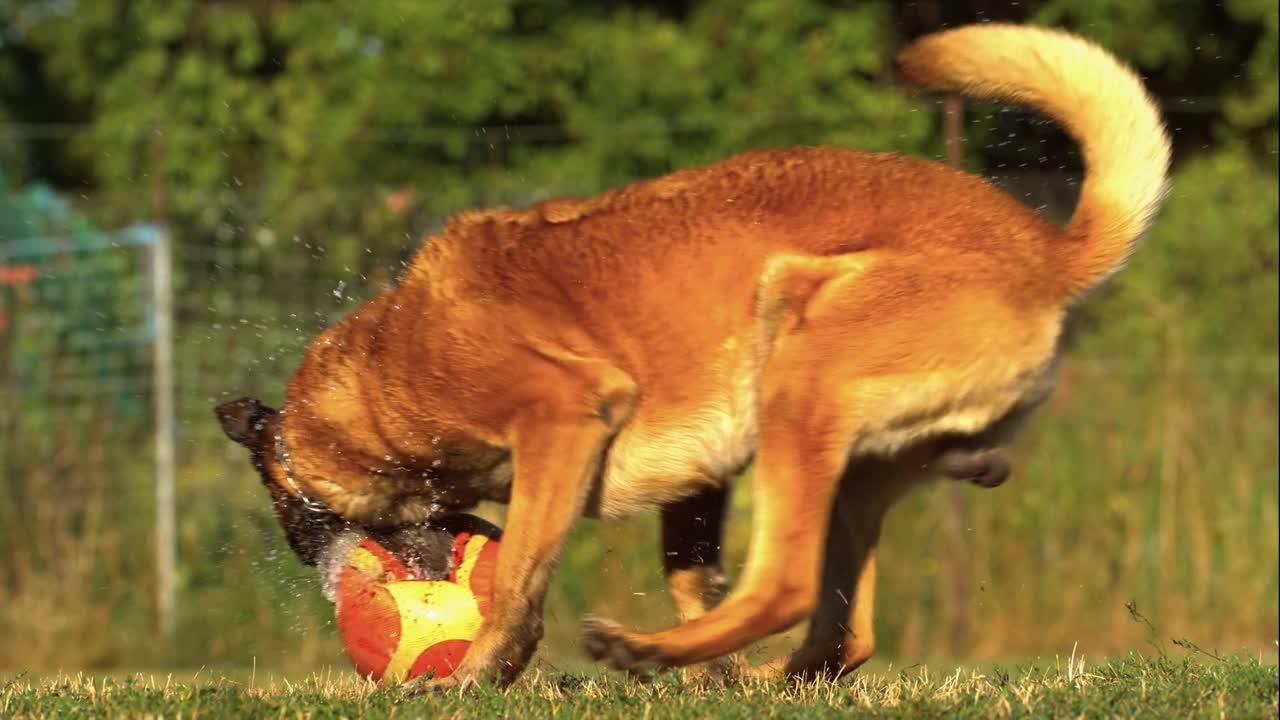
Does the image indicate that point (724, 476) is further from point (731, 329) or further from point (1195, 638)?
point (1195, 638)

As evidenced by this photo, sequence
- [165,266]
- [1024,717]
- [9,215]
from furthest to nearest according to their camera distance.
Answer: [9,215]
[165,266]
[1024,717]

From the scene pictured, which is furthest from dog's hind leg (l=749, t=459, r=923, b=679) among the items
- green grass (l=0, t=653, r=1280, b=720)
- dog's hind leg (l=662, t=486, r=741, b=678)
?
dog's hind leg (l=662, t=486, r=741, b=678)

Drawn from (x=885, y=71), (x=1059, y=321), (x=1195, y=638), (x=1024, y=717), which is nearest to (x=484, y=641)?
(x=1024, y=717)

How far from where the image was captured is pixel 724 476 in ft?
17.2

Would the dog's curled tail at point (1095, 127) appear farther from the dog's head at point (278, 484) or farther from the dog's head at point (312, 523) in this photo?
the dog's head at point (278, 484)

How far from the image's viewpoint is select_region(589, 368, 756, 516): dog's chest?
5.08 m

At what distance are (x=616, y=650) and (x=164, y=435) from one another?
6185mm

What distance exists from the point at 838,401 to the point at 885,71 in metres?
8.97

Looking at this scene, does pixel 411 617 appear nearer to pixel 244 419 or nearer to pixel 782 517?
pixel 244 419

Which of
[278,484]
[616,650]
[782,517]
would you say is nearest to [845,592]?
[782,517]

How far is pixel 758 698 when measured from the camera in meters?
4.78

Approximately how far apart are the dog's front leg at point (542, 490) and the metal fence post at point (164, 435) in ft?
18.0

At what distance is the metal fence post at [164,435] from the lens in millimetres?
10148

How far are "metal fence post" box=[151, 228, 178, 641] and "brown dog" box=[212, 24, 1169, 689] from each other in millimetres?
5012
